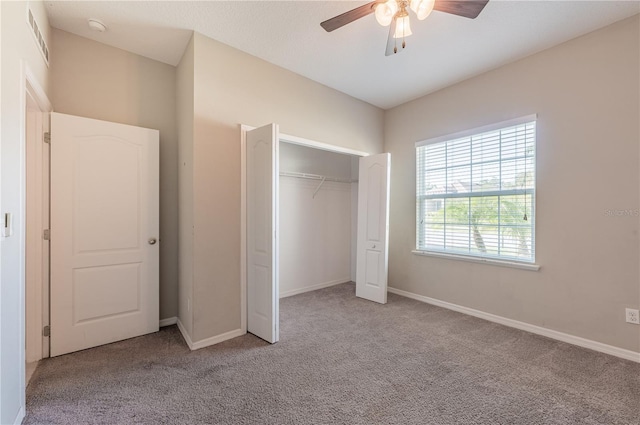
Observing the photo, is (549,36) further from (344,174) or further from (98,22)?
(98,22)

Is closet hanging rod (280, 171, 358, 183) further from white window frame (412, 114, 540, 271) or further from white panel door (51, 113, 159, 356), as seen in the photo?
white panel door (51, 113, 159, 356)

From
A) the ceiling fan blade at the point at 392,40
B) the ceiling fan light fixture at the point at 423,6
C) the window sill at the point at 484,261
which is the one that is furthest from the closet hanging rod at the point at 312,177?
the ceiling fan light fixture at the point at 423,6

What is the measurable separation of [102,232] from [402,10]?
306 centimetres

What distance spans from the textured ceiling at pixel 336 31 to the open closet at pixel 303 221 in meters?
0.87

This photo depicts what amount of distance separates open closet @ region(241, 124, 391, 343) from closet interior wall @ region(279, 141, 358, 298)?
0.6 inches

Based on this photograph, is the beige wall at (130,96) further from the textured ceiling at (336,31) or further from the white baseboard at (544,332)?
the white baseboard at (544,332)

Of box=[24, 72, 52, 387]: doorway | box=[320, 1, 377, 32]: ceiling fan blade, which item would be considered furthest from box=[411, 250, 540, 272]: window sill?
box=[24, 72, 52, 387]: doorway

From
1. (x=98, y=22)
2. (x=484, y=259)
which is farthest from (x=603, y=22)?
(x=98, y=22)

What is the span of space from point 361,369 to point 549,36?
134 inches

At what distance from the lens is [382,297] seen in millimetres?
3783

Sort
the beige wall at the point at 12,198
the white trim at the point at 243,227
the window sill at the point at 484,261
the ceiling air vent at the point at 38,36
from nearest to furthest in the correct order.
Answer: the beige wall at the point at 12,198 < the ceiling air vent at the point at 38,36 < the white trim at the point at 243,227 < the window sill at the point at 484,261

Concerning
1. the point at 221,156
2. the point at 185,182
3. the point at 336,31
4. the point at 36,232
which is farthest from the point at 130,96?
the point at 336,31

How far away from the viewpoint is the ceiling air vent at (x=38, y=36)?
1854 mm

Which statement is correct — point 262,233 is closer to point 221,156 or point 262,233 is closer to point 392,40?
point 221,156
